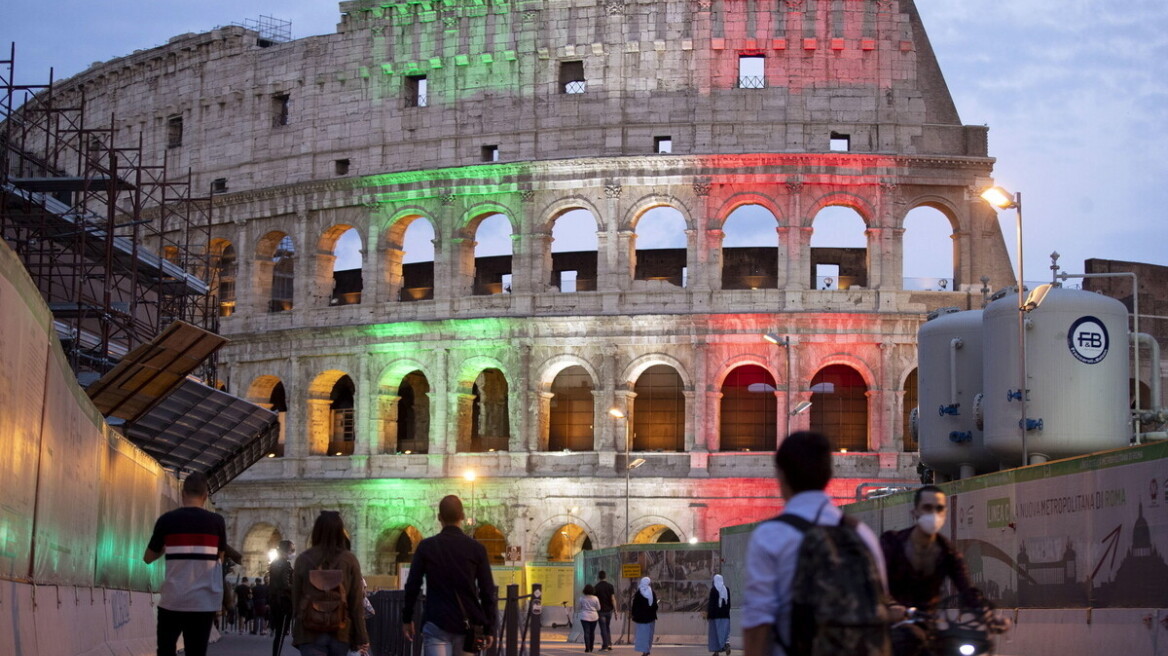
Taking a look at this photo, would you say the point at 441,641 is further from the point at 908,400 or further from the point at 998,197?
the point at 908,400

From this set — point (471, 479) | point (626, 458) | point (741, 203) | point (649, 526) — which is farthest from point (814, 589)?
point (471, 479)

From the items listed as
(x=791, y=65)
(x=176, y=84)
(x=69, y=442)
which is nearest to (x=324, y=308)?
(x=176, y=84)

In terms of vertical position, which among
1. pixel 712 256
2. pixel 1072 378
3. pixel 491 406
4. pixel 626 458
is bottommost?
pixel 626 458

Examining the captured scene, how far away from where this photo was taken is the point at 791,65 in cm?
5150

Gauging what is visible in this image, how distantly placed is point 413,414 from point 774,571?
168ft

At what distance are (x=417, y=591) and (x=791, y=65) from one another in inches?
1676

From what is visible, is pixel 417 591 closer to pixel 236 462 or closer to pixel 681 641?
pixel 681 641

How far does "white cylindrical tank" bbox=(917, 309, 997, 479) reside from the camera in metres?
27.9

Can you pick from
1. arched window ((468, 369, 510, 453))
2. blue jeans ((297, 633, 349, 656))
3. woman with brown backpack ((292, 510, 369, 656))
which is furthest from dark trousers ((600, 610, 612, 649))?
arched window ((468, 369, 510, 453))

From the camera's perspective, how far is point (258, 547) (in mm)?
56219

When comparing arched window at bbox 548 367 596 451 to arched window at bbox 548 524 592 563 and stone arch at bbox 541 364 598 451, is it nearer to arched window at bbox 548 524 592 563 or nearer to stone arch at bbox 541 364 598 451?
stone arch at bbox 541 364 598 451

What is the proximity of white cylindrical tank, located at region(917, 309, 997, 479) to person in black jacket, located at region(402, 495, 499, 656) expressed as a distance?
18.0m

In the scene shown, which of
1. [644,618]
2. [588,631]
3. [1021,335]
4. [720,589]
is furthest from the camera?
[588,631]

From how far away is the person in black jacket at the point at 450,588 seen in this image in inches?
421
